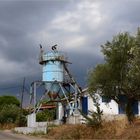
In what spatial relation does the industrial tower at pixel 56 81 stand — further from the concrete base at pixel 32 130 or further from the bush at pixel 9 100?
the bush at pixel 9 100

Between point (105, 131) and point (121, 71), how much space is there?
5017 millimetres

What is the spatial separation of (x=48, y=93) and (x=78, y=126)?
2108cm

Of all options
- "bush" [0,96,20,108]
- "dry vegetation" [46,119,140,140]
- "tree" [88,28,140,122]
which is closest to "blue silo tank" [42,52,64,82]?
"dry vegetation" [46,119,140,140]

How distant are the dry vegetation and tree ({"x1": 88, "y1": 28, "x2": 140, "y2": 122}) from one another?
6.46 feet

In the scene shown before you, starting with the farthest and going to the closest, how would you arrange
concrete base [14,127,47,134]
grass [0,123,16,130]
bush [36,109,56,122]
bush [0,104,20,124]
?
1. bush [0,104,20,124]
2. grass [0,123,16,130]
3. bush [36,109,56,122]
4. concrete base [14,127,47,134]

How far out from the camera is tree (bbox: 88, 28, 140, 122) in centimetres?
3297

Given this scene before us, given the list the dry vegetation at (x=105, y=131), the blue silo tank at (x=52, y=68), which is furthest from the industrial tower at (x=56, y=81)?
the dry vegetation at (x=105, y=131)

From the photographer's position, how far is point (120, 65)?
112ft

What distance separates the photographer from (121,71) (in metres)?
33.9

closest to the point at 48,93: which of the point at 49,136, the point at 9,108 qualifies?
the point at 9,108

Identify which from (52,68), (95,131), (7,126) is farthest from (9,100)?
(95,131)

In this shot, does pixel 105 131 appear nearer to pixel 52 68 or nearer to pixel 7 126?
pixel 52 68

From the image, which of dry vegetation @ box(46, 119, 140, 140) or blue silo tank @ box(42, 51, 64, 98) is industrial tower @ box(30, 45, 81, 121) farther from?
dry vegetation @ box(46, 119, 140, 140)

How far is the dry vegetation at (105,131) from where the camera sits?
31.4 m
